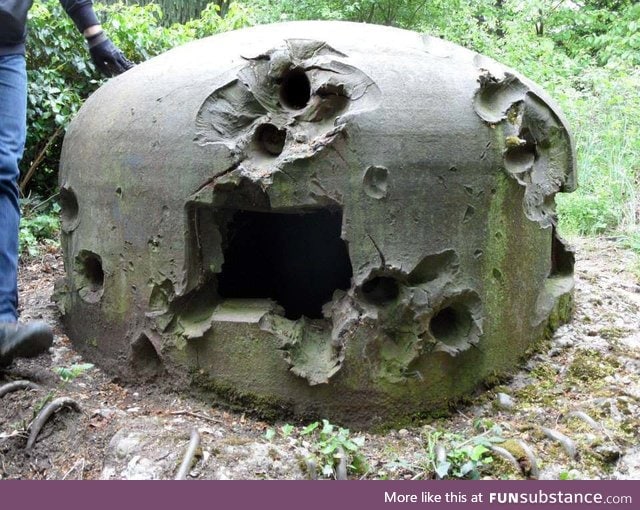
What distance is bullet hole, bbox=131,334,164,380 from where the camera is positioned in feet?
9.74

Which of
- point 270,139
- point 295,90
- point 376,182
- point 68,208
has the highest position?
point 295,90

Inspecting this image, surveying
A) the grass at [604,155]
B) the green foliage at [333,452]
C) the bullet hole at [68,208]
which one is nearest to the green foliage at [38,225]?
the bullet hole at [68,208]

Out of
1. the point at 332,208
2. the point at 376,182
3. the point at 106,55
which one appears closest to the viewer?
the point at 376,182

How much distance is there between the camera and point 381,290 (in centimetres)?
272

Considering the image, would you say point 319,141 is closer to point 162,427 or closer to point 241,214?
point 241,214

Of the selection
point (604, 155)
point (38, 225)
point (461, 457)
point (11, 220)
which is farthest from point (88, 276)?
point (604, 155)

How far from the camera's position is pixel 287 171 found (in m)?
2.57

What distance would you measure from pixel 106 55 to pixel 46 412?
175 cm

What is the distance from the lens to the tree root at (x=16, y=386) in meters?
2.78

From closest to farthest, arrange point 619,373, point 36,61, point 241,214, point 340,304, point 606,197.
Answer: point 340,304, point 619,373, point 241,214, point 36,61, point 606,197

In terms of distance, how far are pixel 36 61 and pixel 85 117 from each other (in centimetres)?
277

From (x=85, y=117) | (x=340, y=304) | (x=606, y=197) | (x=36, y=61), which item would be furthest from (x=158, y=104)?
(x=606, y=197)

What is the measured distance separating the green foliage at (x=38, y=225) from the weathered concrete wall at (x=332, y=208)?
269 centimetres

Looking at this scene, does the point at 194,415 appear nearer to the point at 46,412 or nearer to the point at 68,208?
the point at 46,412
